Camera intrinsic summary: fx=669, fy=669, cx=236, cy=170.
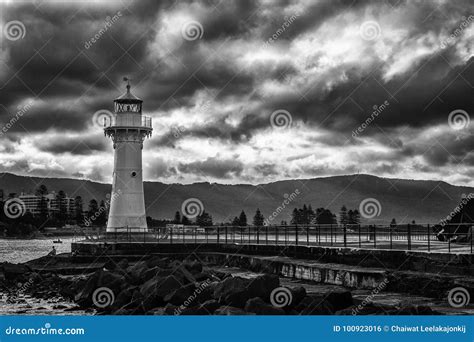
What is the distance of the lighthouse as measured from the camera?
37562 mm

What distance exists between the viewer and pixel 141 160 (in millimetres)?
38438

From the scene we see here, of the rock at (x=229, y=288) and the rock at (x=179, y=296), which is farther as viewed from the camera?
the rock at (x=179, y=296)

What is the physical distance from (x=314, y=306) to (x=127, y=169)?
2579 cm

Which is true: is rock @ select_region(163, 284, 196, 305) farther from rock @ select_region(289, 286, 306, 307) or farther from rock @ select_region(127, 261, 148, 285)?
rock @ select_region(127, 261, 148, 285)

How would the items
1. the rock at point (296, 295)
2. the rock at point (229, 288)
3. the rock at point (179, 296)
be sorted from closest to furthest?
the rock at point (296, 295), the rock at point (229, 288), the rock at point (179, 296)

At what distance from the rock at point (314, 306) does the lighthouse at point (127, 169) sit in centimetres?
2424

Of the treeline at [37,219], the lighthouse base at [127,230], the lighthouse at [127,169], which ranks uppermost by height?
the treeline at [37,219]

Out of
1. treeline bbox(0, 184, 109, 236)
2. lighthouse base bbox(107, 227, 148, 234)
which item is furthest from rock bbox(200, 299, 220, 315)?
treeline bbox(0, 184, 109, 236)

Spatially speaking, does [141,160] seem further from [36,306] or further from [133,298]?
[133,298]

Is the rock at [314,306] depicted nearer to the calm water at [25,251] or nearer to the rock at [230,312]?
the rock at [230,312]

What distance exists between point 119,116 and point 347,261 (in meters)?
20.7

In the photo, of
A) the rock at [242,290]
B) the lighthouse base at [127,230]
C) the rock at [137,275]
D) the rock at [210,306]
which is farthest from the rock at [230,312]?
the lighthouse base at [127,230]

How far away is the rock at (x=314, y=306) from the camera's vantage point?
43.6ft
